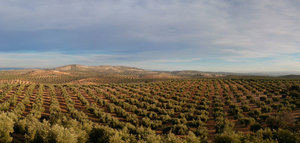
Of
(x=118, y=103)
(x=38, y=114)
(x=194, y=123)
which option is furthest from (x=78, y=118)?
(x=194, y=123)

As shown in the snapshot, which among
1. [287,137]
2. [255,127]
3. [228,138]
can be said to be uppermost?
[287,137]

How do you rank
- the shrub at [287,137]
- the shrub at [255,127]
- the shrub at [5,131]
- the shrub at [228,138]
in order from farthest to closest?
the shrub at [255,127], the shrub at [5,131], the shrub at [228,138], the shrub at [287,137]

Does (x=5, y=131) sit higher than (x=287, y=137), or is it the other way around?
(x=287, y=137)

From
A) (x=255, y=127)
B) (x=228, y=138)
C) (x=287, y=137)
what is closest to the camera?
(x=228, y=138)

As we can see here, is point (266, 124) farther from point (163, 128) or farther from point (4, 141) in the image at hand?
point (4, 141)

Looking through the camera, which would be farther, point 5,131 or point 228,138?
point 5,131

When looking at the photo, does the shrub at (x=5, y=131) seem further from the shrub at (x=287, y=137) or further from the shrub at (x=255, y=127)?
the shrub at (x=255, y=127)

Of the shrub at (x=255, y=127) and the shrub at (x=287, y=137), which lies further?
the shrub at (x=255, y=127)

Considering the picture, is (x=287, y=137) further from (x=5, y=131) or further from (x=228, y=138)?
(x=5, y=131)

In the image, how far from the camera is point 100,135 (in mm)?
11672

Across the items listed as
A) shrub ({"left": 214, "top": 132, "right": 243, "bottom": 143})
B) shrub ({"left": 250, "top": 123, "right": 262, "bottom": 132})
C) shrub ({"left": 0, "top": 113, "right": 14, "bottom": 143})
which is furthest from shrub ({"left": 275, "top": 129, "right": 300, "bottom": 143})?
shrub ({"left": 0, "top": 113, "right": 14, "bottom": 143})

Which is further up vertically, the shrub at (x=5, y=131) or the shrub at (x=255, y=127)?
the shrub at (x=5, y=131)

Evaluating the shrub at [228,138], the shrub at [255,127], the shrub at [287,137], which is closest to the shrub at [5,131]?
the shrub at [228,138]

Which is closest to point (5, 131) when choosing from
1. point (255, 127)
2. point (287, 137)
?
point (287, 137)
